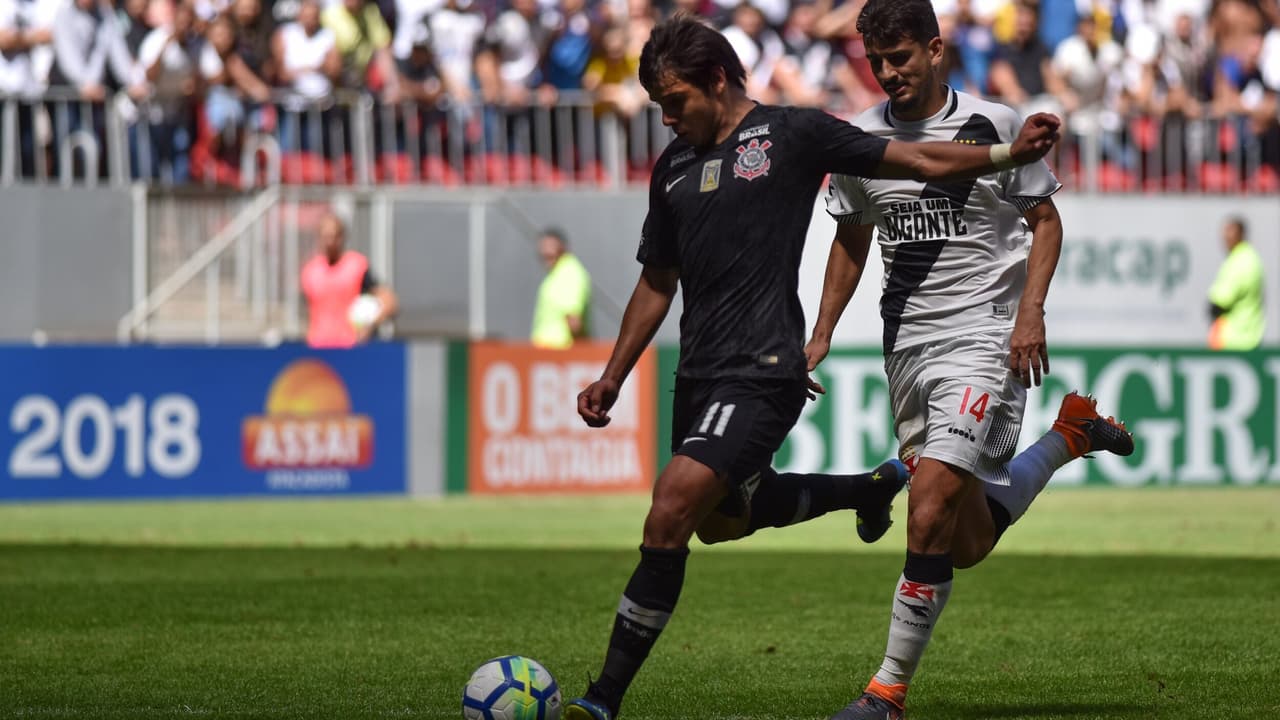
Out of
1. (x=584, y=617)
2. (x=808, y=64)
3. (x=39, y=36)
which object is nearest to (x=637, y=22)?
(x=808, y=64)

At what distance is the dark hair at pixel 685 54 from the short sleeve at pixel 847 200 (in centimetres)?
93

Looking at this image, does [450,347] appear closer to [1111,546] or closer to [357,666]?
[1111,546]

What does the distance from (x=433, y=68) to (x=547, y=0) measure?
5.39 feet

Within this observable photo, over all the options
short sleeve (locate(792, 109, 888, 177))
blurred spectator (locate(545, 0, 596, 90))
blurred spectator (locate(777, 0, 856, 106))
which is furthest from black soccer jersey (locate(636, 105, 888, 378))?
blurred spectator (locate(545, 0, 596, 90))

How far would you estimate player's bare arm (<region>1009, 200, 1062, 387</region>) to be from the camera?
21.9 ft

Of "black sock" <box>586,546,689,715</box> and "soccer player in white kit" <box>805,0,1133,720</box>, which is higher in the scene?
"soccer player in white kit" <box>805,0,1133,720</box>

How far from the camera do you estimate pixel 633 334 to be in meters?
6.72

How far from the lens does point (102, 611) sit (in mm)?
9961

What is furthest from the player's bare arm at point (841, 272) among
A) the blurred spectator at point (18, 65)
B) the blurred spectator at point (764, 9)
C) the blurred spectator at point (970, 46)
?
the blurred spectator at point (970, 46)

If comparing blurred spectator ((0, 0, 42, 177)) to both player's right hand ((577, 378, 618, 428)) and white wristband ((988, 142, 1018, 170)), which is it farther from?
white wristband ((988, 142, 1018, 170))

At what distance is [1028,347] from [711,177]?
120 cm

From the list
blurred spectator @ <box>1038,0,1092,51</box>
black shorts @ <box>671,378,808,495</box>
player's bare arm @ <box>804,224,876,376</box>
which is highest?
blurred spectator @ <box>1038,0,1092,51</box>

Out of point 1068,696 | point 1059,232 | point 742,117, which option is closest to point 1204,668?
point 1068,696

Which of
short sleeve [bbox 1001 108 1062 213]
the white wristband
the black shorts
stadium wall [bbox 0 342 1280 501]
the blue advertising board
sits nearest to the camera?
the white wristband
